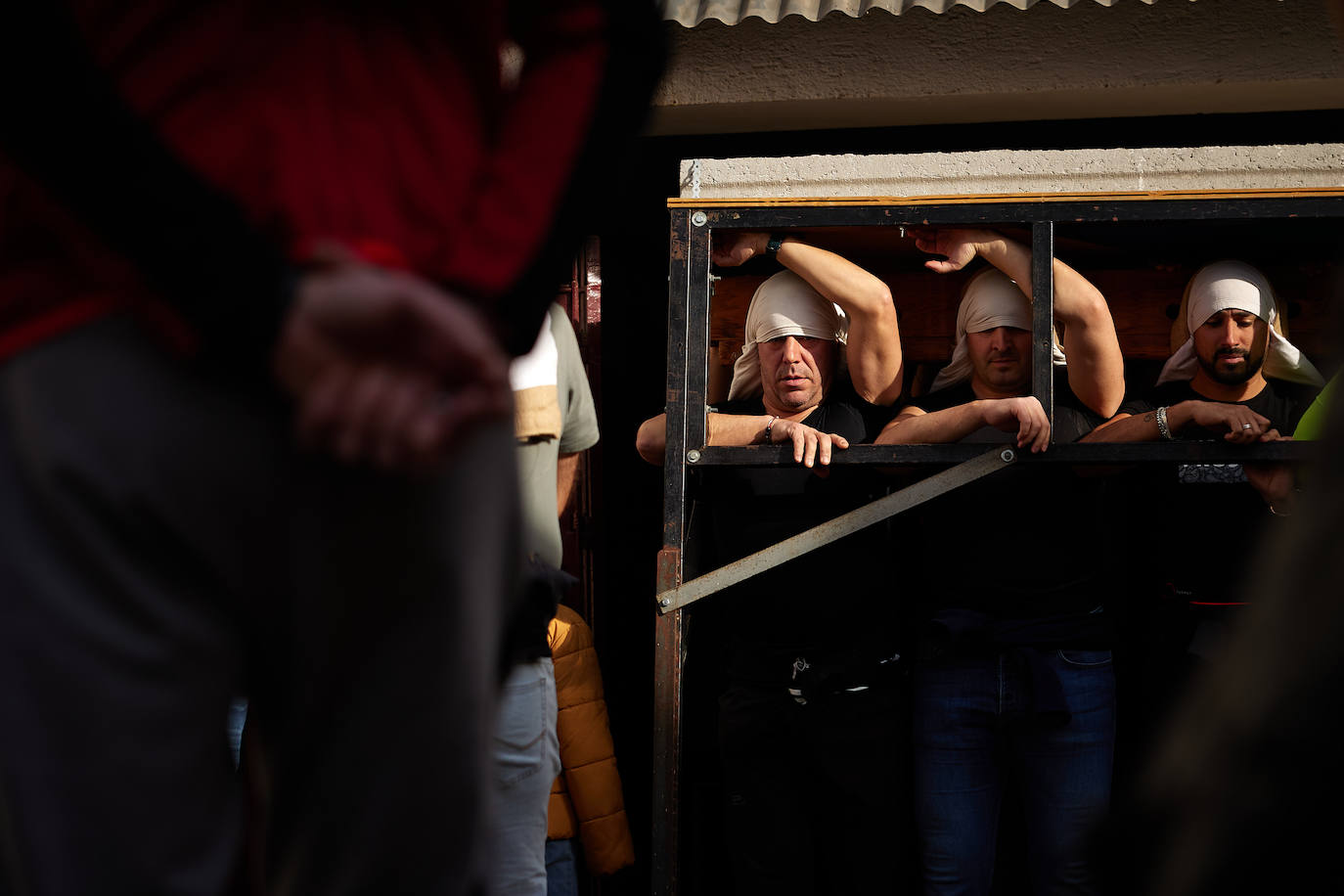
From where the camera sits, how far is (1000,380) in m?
3.78

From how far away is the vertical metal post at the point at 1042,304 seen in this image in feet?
11.1

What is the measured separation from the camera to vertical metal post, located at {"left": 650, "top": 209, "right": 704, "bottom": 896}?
3.37 meters

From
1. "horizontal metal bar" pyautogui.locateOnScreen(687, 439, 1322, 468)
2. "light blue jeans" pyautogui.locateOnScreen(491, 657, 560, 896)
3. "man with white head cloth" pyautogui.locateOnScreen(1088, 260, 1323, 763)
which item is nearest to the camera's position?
"light blue jeans" pyautogui.locateOnScreen(491, 657, 560, 896)

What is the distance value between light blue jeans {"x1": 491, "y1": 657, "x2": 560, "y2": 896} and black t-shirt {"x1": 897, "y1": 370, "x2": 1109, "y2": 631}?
1.50 metres

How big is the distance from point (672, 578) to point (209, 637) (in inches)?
104

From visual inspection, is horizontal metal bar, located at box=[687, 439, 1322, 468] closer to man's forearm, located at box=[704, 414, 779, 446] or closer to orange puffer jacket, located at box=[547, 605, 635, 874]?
man's forearm, located at box=[704, 414, 779, 446]

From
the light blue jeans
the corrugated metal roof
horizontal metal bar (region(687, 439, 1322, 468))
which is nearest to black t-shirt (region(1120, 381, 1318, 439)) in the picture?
horizontal metal bar (region(687, 439, 1322, 468))

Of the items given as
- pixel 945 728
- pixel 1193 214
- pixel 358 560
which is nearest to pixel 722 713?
pixel 945 728

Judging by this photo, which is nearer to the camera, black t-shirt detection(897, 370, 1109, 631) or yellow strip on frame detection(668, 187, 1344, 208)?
yellow strip on frame detection(668, 187, 1344, 208)

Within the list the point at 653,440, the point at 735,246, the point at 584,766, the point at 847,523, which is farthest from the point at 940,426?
the point at 584,766

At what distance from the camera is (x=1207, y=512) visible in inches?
154

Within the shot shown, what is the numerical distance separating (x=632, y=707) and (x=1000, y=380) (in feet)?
7.76

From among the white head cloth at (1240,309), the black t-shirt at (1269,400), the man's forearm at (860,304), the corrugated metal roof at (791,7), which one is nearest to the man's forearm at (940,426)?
the man's forearm at (860,304)

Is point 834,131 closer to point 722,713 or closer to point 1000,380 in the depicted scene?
point 1000,380
